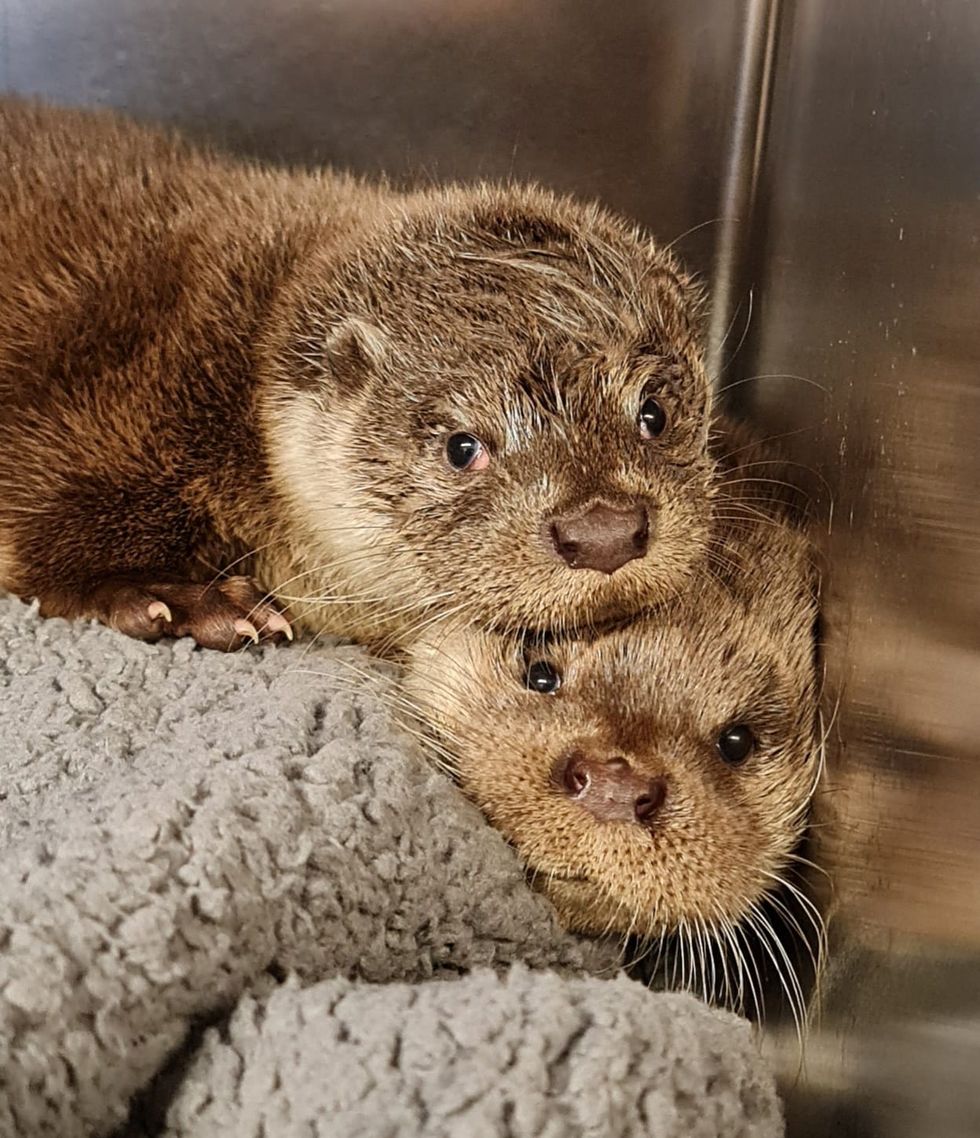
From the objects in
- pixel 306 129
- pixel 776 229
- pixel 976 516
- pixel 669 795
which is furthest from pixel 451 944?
pixel 306 129

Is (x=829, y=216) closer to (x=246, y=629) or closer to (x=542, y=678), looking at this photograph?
(x=542, y=678)

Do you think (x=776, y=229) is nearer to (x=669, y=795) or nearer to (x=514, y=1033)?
(x=669, y=795)

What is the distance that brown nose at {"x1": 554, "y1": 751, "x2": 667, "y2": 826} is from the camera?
3.77ft

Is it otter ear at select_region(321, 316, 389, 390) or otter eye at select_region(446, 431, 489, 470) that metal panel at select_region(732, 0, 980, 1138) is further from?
otter ear at select_region(321, 316, 389, 390)

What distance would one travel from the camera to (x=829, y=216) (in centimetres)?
145

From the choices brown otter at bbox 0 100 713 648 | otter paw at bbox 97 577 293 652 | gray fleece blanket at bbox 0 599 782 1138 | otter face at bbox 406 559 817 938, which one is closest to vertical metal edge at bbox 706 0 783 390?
brown otter at bbox 0 100 713 648

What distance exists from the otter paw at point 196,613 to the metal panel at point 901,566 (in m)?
0.62

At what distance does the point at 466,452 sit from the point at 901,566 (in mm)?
431

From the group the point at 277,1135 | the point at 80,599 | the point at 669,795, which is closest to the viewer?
the point at 277,1135

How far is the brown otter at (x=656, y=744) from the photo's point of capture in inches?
46.3

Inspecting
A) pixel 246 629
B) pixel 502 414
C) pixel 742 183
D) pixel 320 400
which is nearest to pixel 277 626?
pixel 246 629

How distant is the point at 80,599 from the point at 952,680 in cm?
94

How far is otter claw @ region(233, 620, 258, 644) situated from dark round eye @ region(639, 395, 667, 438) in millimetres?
475

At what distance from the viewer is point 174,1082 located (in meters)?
0.96
